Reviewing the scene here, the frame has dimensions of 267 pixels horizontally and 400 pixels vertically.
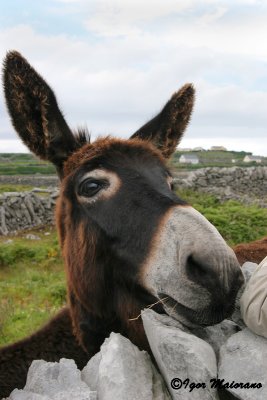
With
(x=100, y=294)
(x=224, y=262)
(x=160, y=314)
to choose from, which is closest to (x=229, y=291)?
(x=224, y=262)

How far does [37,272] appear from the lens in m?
13.1

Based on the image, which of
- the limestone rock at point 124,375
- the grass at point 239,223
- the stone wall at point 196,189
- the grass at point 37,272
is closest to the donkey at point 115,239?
the limestone rock at point 124,375

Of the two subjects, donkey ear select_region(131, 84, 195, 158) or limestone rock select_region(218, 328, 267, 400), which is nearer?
limestone rock select_region(218, 328, 267, 400)

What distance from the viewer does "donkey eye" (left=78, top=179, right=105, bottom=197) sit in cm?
343

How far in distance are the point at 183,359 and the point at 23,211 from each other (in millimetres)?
19625

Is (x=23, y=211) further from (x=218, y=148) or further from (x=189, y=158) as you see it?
(x=218, y=148)

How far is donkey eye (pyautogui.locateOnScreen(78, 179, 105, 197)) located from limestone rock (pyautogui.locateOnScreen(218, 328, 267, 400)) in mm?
1376

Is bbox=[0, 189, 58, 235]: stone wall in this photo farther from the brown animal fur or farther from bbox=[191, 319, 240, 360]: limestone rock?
bbox=[191, 319, 240, 360]: limestone rock

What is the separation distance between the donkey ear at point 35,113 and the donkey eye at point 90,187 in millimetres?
677

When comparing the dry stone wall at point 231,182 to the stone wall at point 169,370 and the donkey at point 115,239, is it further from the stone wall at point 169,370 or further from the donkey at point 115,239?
the stone wall at point 169,370

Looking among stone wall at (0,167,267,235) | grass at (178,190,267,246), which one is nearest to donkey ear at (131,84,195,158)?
grass at (178,190,267,246)

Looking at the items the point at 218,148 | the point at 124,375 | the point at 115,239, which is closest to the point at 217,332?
the point at 124,375

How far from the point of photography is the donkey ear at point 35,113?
3.78m

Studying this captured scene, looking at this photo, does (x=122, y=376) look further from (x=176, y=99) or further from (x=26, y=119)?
(x=176, y=99)
